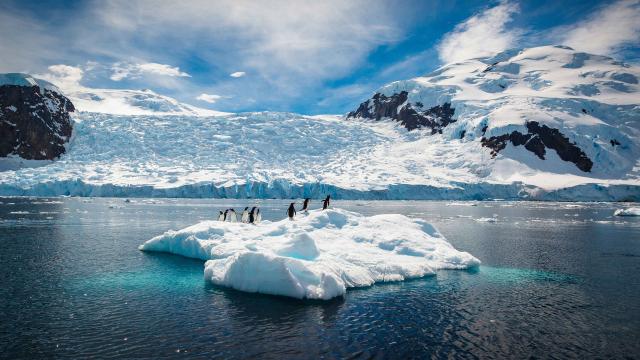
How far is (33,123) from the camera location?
124m

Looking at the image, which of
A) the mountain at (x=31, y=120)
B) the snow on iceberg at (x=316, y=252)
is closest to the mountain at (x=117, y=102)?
the mountain at (x=31, y=120)

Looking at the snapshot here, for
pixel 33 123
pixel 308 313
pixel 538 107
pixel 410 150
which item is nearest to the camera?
pixel 308 313

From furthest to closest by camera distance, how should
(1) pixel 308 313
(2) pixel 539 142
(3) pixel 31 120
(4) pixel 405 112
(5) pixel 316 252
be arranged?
(4) pixel 405 112, (3) pixel 31 120, (2) pixel 539 142, (5) pixel 316 252, (1) pixel 308 313

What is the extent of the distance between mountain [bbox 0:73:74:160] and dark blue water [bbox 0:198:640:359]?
4301 inches

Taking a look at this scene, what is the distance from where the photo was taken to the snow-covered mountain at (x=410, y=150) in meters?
91.9

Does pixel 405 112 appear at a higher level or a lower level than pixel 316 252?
higher

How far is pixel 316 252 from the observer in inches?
745

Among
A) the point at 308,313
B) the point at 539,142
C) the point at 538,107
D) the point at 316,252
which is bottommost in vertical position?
the point at 308,313

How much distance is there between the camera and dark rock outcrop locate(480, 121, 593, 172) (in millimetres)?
116000

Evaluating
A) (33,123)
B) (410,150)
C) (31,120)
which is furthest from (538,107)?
(31,120)

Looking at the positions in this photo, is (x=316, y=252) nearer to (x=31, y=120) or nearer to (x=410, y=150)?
(x=410, y=150)

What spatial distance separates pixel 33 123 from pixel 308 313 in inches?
5444

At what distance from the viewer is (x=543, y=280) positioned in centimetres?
2031

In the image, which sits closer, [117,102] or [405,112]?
[405,112]
